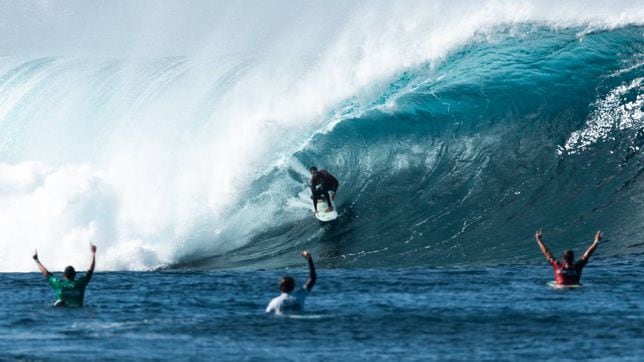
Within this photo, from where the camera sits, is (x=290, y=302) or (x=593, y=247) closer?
(x=290, y=302)

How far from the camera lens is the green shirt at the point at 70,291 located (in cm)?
1822

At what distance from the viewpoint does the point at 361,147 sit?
94.9 feet

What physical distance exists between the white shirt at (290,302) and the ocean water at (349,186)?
0.23 meters

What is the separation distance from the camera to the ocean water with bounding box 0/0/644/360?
16438 millimetres

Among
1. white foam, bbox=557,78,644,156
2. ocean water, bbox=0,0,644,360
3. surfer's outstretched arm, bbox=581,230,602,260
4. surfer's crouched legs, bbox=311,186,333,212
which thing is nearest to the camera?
ocean water, bbox=0,0,644,360

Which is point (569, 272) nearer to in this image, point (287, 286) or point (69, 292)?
point (287, 286)

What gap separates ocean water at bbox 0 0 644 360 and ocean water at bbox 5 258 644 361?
6cm

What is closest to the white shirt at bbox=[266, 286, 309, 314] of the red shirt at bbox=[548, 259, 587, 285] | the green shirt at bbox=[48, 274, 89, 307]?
the green shirt at bbox=[48, 274, 89, 307]

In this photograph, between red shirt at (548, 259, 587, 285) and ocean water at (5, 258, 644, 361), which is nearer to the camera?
ocean water at (5, 258, 644, 361)

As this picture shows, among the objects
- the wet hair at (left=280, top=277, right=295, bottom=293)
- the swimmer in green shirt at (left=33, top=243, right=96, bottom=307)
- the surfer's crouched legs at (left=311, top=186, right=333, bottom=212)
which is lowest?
the wet hair at (left=280, top=277, right=295, bottom=293)

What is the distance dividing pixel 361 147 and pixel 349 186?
1.53 meters

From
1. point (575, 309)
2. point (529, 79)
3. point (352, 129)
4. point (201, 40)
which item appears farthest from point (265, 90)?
point (575, 309)

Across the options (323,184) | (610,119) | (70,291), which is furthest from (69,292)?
(610,119)

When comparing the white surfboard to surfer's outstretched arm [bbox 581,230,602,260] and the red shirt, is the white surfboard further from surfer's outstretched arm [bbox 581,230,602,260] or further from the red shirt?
surfer's outstretched arm [bbox 581,230,602,260]
